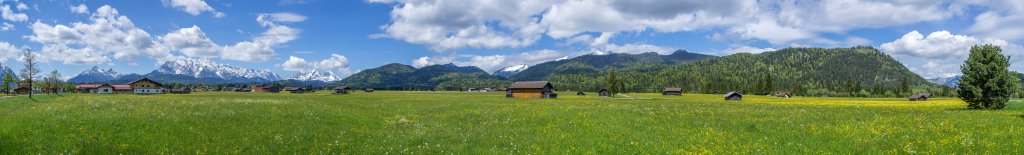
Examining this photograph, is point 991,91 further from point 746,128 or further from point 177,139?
point 177,139

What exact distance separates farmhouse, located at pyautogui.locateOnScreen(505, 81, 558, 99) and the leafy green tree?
82.2m

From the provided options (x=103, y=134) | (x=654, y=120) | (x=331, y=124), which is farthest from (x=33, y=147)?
(x=654, y=120)

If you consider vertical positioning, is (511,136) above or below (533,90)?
below

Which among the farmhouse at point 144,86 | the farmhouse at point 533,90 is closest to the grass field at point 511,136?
the farmhouse at point 533,90

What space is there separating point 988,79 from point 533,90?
88.9m

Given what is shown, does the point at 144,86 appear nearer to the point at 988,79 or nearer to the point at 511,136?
the point at 511,136

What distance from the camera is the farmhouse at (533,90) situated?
4867 inches

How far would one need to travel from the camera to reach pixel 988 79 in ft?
146

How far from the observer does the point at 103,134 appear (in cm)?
2225

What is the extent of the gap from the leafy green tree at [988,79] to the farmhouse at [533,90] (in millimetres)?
82207

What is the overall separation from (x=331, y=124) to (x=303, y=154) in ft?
36.4

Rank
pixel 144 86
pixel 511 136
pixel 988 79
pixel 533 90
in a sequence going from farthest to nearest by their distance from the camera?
1. pixel 144 86
2. pixel 533 90
3. pixel 988 79
4. pixel 511 136

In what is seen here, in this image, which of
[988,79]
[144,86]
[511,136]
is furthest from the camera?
[144,86]

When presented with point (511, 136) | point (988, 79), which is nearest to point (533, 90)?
point (988, 79)
